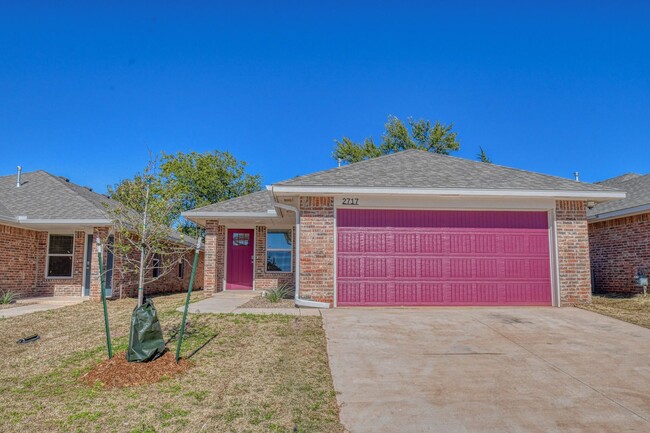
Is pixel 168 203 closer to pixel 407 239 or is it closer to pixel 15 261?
pixel 407 239

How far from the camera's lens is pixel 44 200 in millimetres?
14047

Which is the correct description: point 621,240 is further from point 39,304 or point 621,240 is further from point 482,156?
point 482,156

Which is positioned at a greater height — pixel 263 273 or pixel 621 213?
pixel 621 213

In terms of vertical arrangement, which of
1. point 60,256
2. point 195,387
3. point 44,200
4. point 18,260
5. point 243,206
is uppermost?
point 44,200

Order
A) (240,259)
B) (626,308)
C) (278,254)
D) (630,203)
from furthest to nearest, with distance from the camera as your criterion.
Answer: (240,259) < (278,254) < (630,203) < (626,308)

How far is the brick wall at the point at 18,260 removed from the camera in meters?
12.5

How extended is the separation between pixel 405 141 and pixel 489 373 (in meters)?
27.4

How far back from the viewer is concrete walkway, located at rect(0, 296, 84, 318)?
1008cm

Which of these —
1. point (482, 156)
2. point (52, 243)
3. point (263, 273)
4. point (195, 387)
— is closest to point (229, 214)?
point (263, 273)

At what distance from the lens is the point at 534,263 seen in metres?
10.1

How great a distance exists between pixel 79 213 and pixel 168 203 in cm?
813

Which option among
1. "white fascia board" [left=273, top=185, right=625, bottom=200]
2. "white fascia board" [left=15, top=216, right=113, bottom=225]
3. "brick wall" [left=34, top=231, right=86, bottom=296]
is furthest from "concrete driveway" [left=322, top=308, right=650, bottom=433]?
"brick wall" [left=34, top=231, right=86, bottom=296]

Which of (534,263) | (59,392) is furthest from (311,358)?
(534,263)

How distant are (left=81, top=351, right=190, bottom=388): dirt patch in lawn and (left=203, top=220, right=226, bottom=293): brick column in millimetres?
8459
